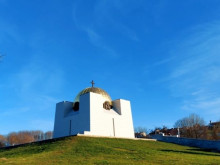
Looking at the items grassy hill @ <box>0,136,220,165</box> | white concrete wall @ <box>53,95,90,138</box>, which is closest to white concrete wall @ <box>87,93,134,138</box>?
white concrete wall @ <box>53,95,90,138</box>

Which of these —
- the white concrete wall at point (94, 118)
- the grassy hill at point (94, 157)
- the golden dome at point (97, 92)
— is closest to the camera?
the grassy hill at point (94, 157)

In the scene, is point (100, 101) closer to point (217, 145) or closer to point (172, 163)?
point (217, 145)

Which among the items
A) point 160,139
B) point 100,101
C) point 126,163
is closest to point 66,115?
point 100,101

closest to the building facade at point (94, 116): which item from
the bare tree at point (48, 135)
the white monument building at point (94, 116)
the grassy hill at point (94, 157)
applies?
the white monument building at point (94, 116)

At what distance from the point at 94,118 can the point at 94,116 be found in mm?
225

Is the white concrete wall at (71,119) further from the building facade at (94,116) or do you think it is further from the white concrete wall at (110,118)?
the white concrete wall at (110,118)

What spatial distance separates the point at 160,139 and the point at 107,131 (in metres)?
6.20

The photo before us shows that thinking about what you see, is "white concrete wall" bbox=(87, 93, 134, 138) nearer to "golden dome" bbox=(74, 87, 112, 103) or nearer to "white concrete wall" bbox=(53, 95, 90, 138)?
"white concrete wall" bbox=(53, 95, 90, 138)

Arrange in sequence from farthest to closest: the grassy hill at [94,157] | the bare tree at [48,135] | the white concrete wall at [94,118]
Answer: the bare tree at [48,135] < the white concrete wall at [94,118] < the grassy hill at [94,157]

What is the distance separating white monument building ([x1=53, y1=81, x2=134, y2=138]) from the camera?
23.7 meters

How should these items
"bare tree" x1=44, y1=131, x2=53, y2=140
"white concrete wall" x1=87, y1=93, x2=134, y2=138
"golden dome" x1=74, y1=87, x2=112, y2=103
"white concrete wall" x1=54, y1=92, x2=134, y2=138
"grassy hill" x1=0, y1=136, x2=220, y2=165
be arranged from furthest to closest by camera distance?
"bare tree" x1=44, y1=131, x2=53, y2=140, "golden dome" x1=74, y1=87, x2=112, y2=103, "white concrete wall" x1=87, y1=93, x2=134, y2=138, "white concrete wall" x1=54, y1=92, x2=134, y2=138, "grassy hill" x1=0, y1=136, x2=220, y2=165

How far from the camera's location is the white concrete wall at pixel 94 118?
2359cm

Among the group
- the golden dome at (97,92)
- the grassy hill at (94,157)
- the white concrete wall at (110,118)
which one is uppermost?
the golden dome at (97,92)

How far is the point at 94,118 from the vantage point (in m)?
23.6
